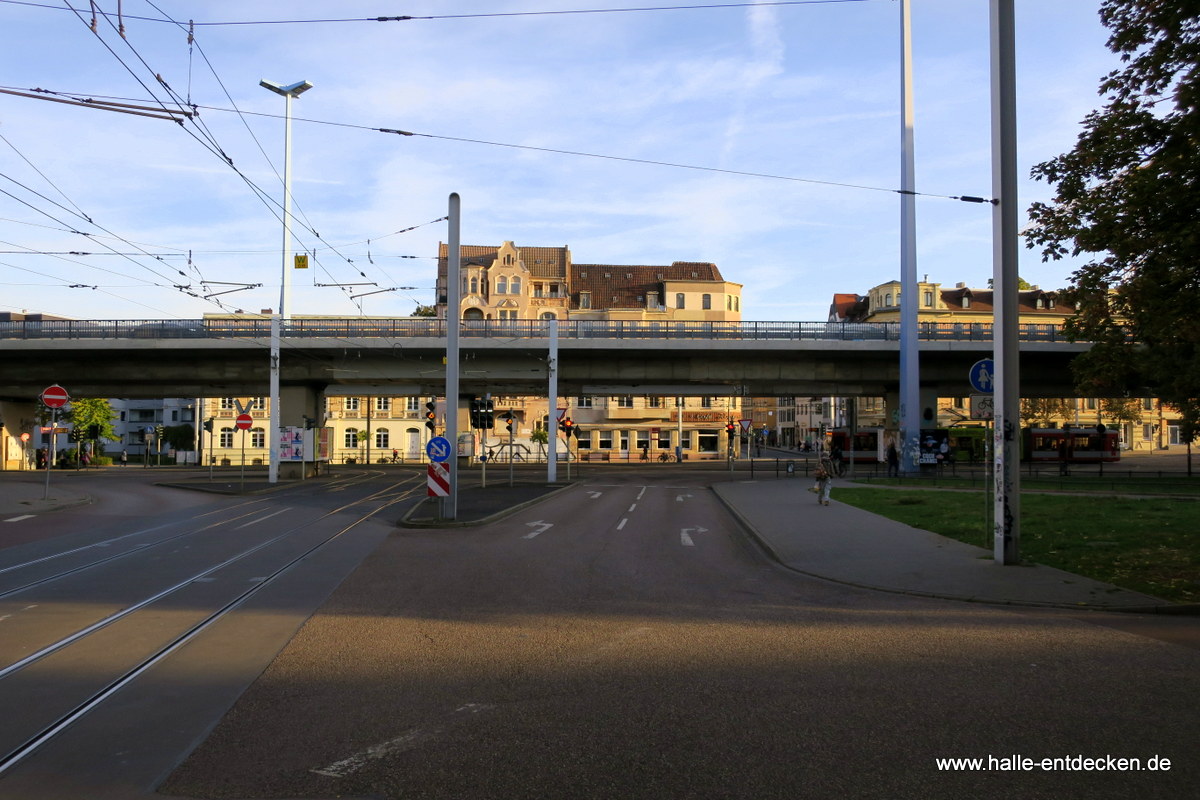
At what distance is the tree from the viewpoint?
11961 millimetres

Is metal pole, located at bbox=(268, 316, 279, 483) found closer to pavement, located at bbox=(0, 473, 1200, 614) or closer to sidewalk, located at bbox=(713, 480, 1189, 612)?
pavement, located at bbox=(0, 473, 1200, 614)

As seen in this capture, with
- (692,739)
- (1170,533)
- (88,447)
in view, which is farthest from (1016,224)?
(88,447)

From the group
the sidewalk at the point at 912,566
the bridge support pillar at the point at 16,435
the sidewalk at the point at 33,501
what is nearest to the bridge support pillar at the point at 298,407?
the sidewalk at the point at 33,501

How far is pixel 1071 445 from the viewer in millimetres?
64750

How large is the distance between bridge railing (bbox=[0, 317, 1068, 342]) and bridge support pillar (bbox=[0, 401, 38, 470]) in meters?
12.2

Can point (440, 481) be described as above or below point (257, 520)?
above

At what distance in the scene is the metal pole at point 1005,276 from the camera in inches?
481

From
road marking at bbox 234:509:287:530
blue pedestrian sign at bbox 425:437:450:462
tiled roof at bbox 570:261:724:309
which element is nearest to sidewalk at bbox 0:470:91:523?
road marking at bbox 234:509:287:530

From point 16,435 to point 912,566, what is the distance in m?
60.0

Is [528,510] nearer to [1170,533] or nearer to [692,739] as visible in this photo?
[1170,533]

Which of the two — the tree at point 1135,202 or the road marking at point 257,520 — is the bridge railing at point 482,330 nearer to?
the road marking at point 257,520

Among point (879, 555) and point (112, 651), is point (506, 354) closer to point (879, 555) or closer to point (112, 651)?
point (879, 555)

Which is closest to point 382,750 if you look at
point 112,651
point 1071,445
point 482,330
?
point 112,651

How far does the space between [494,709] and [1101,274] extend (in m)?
15.2
